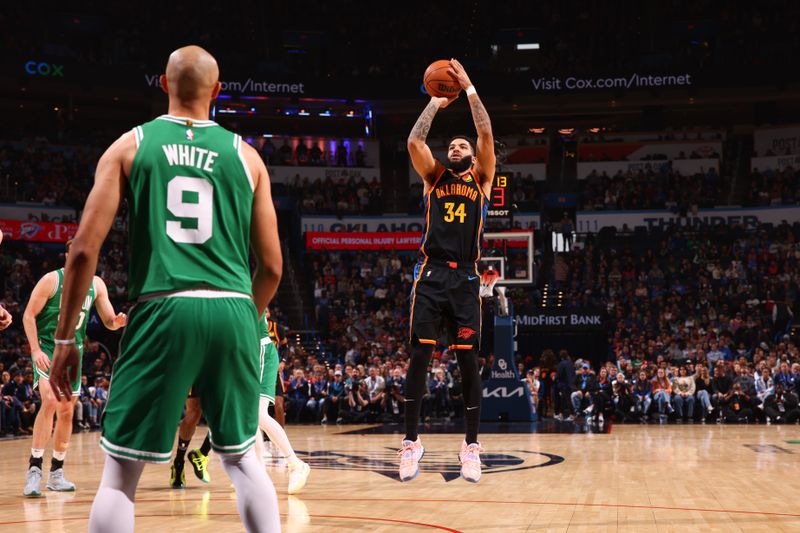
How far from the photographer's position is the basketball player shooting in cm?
617

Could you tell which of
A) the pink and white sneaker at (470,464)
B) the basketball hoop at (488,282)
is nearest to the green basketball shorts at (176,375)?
the pink and white sneaker at (470,464)

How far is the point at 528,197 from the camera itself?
104 feet

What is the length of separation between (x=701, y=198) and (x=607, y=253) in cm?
424

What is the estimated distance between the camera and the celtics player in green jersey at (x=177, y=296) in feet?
10.1

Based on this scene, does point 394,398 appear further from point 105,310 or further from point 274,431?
point 105,310

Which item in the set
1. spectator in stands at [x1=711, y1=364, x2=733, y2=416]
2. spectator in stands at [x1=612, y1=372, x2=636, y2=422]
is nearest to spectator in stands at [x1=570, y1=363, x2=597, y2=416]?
spectator in stands at [x1=612, y1=372, x2=636, y2=422]

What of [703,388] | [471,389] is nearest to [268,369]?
[471,389]

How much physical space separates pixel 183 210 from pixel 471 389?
3.61 metres

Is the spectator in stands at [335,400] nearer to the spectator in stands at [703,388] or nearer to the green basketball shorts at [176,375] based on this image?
the spectator in stands at [703,388]

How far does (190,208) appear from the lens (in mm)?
3199

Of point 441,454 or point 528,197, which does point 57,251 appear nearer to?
point 528,197

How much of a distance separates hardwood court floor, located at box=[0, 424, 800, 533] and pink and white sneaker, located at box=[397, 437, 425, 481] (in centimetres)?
32

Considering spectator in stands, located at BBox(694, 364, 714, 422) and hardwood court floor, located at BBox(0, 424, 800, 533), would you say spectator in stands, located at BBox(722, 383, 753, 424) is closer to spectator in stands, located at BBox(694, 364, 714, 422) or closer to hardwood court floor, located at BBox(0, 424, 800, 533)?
spectator in stands, located at BBox(694, 364, 714, 422)

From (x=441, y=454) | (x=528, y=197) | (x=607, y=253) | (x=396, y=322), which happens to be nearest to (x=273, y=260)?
(x=441, y=454)
